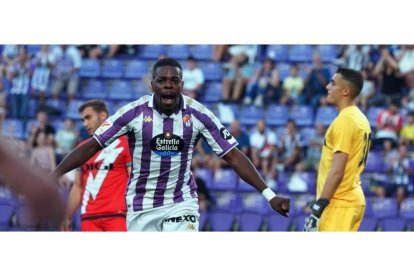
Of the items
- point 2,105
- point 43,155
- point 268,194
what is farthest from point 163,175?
point 2,105

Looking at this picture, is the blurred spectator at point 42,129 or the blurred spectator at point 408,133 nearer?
the blurred spectator at point 42,129

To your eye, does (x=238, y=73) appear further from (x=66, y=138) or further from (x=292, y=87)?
(x=66, y=138)

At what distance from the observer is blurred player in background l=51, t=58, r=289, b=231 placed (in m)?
5.71

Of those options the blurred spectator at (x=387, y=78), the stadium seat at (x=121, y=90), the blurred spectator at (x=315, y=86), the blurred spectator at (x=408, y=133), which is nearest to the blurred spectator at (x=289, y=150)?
the blurred spectator at (x=315, y=86)

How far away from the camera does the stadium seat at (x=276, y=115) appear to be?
13.3 m

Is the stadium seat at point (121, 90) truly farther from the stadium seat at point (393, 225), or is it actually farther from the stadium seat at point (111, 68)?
the stadium seat at point (393, 225)

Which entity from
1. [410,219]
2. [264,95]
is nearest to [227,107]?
[264,95]

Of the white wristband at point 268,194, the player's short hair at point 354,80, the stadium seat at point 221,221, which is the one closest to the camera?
the white wristband at point 268,194

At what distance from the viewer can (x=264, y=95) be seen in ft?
44.4

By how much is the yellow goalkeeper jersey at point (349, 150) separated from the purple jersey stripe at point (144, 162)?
1381mm

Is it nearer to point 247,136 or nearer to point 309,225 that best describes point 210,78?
point 247,136

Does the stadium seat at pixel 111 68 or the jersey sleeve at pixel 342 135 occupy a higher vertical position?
the stadium seat at pixel 111 68

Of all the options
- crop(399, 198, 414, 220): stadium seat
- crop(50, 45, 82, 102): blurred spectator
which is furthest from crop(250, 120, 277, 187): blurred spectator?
crop(50, 45, 82, 102): blurred spectator

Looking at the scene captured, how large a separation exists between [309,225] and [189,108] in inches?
50.5
